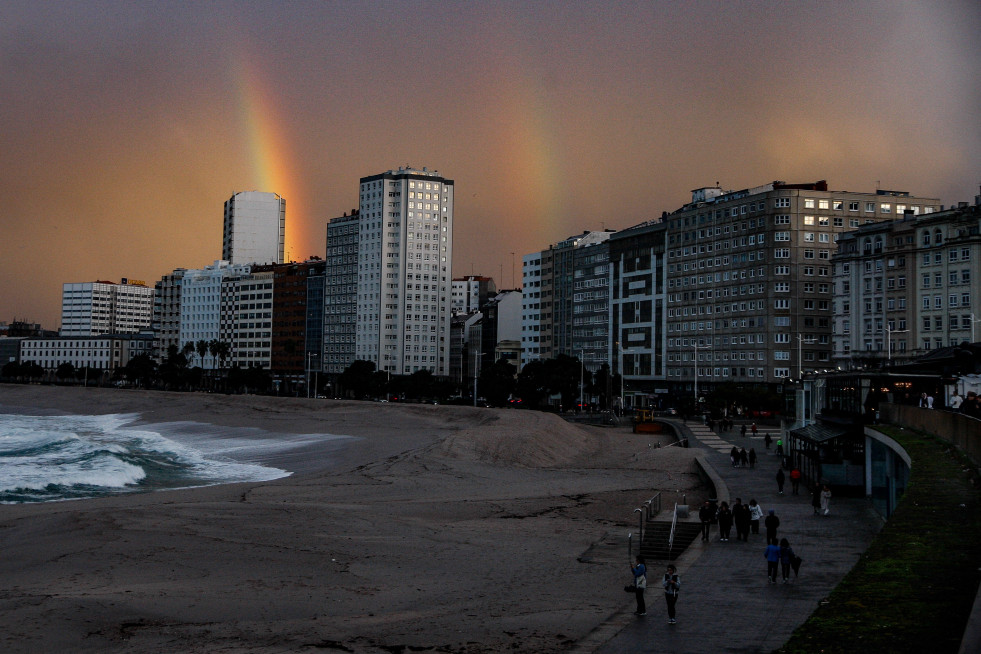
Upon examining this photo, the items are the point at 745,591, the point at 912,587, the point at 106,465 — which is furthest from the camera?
the point at 106,465

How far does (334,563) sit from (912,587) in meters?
18.4

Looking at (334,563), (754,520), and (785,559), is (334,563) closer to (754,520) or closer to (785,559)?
(785,559)

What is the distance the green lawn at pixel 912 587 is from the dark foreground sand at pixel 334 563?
22.8ft

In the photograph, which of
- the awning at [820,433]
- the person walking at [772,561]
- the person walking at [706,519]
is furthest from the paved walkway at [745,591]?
the awning at [820,433]

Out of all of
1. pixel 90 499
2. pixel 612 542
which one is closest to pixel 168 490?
pixel 90 499

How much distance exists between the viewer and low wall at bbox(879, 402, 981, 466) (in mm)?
22812

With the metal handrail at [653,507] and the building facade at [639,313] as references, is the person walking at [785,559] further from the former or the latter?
the building facade at [639,313]

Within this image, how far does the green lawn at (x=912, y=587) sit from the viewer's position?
12266 millimetres

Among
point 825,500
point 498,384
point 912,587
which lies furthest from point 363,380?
point 912,587

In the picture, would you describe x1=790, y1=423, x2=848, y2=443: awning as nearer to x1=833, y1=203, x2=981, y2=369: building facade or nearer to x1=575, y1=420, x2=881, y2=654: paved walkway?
x1=575, y1=420, x2=881, y2=654: paved walkway

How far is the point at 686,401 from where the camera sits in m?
127

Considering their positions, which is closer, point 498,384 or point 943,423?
point 943,423

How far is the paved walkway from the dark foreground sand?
1.39 m

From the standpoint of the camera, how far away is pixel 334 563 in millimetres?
27953
